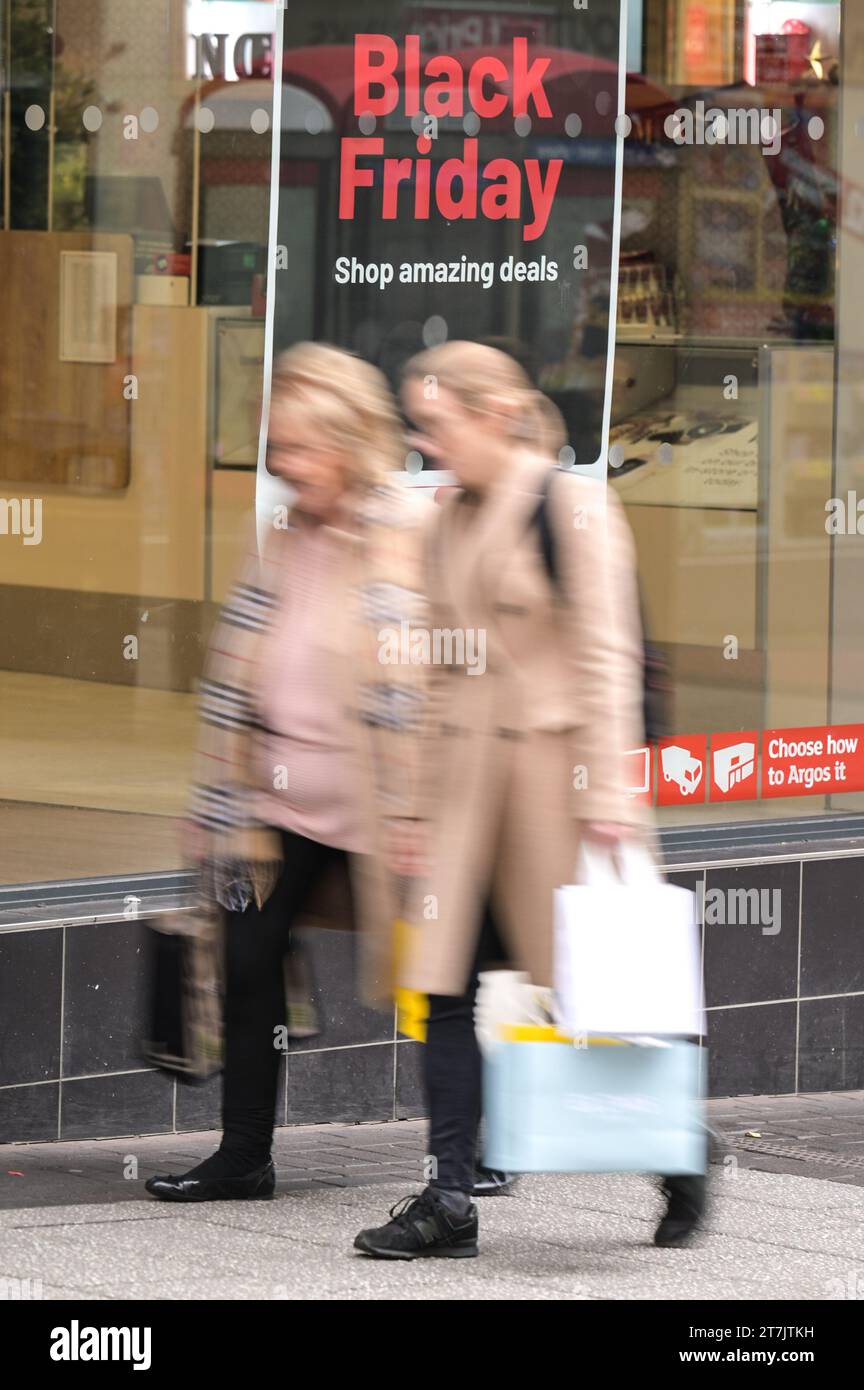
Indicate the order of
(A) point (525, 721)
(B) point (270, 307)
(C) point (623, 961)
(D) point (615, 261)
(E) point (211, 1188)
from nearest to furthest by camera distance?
(C) point (623, 961) → (A) point (525, 721) → (E) point (211, 1188) → (B) point (270, 307) → (D) point (615, 261)

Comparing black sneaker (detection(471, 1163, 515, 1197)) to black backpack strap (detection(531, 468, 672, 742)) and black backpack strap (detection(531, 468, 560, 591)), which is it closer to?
black backpack strap (detection(531, 468, 672, 742))

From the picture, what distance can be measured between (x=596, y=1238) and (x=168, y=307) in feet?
9.51

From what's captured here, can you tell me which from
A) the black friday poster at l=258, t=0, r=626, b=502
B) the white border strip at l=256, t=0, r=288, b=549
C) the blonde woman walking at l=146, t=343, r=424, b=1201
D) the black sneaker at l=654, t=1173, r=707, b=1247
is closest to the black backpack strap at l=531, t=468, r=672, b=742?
the blonde woman walking at l=146, t=343, r=424, b=1201

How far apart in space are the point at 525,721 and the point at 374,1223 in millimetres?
1241

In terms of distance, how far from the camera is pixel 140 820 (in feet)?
25.2

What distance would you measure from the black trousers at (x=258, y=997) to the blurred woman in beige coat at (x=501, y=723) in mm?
408

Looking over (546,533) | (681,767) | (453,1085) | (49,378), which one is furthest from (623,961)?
(681,767)

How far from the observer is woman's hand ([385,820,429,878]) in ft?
18.6

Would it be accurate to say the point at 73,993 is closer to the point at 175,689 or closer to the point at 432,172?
the point at 175,689

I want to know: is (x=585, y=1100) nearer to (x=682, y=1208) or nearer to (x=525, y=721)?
(x=682, y=1208)

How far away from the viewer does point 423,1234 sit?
221 inches

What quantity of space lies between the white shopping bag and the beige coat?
0.15 metres

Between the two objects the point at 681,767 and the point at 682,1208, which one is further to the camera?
the point at 681,767

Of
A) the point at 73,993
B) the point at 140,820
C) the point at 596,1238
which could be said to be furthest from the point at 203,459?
the point at 596,1238
